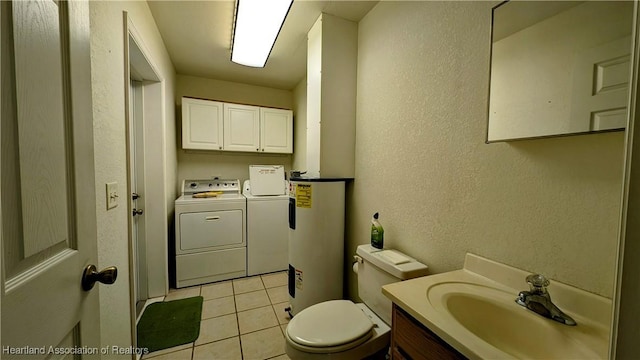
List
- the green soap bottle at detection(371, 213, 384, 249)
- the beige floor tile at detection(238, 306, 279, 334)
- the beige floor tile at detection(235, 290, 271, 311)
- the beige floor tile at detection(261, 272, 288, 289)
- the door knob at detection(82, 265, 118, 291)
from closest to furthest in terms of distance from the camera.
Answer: the door knob at detection(82, 265, 118, 291)
the green soap bottle at detection(371, 213, 384, 249)
the beige floor tile at detection(238, 306, 279, 334)
the beige floor tile at detection(235, 290, 271, 311)
the beige floor tile at detection(261, 272, 288, 289)

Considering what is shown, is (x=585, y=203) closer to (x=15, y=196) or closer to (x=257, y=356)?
(x=15, y=196)

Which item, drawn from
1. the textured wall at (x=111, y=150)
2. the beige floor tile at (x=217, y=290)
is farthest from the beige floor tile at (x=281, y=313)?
the textured wall at (x=111, y=150)

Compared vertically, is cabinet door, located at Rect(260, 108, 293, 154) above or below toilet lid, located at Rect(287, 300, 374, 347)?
above

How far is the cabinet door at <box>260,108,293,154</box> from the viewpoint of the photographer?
125 inches

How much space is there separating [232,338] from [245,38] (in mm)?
2348

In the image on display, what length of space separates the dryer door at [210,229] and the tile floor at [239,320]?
0.45m

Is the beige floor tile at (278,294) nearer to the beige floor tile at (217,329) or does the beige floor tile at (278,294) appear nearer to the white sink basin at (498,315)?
the beige floor tile at (217,329)

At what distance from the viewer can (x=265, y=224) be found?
2756 millimetres

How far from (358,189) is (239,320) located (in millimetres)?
1461

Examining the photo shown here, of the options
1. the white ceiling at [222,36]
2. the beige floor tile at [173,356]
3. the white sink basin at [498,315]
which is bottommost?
the beige floor tile at [173,356]

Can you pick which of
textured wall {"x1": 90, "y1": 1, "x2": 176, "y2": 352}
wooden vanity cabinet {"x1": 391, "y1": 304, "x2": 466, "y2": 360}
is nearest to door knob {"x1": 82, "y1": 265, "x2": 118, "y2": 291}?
textured wall {"x1": 90, "y1": 1, "x2": 176, "y2": 352}

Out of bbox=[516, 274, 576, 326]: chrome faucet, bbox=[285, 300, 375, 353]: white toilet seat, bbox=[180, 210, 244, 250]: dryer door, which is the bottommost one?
bbox=[285, 300, 375, 353]: white toilet seat

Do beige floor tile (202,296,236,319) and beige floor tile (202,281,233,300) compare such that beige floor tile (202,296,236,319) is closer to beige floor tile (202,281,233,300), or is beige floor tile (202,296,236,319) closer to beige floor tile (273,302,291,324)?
beige floor tile (202,281,233,300)

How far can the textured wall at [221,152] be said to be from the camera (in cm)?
305
